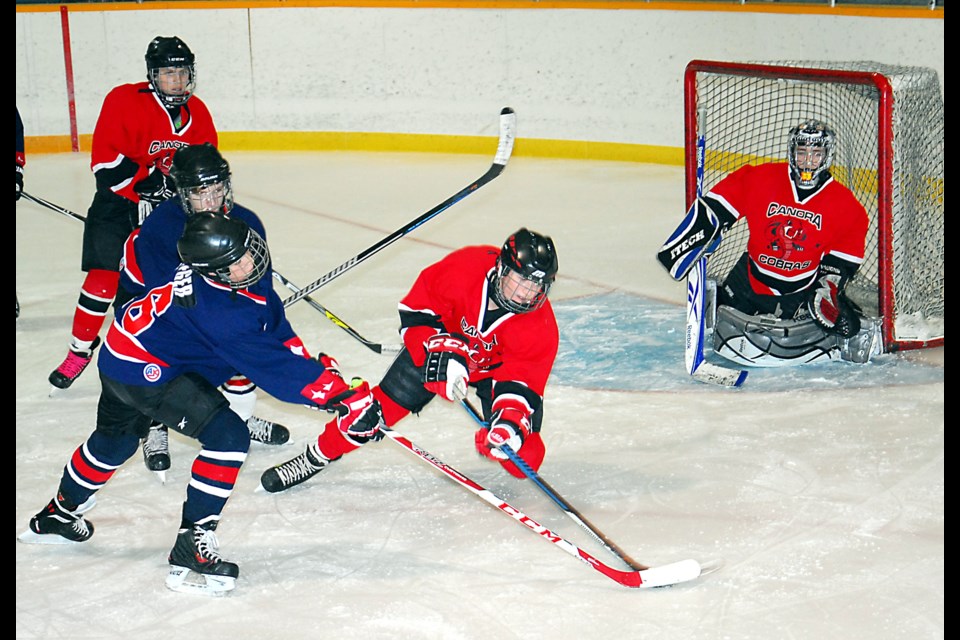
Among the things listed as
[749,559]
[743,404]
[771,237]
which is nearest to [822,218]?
[771,237]

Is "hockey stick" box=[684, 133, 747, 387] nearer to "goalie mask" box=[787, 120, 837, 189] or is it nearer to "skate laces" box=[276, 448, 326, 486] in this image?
"goalie mask" box=[787, 120, 837, 189]

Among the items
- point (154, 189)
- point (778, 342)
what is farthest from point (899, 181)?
point (154, 189)

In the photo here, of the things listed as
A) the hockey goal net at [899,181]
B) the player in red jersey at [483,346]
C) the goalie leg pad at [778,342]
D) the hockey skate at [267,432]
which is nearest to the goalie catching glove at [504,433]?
the player in red jersey at [483,346]

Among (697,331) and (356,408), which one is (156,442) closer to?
(356,408)

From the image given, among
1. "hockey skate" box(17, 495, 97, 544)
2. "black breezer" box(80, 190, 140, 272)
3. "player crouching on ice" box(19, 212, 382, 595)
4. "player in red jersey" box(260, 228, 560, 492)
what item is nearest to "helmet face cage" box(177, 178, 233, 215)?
"player crouching on ice" box(19, 212, 382, 595)

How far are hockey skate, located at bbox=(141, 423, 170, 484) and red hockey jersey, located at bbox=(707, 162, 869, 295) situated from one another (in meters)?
1.95

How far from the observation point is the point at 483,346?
9.99 ft

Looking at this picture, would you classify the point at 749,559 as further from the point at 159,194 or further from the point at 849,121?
the point at 849,121

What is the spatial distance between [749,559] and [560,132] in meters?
5.72

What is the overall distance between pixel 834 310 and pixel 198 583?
232cm

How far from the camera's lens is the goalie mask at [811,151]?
3.99 m

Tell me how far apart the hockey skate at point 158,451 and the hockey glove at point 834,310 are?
83.3 inches

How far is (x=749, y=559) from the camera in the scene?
2.85 metres

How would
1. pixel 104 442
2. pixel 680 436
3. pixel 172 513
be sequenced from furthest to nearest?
1. pixel 680 436
2. pixel 172 513
3. pixel 104 442
